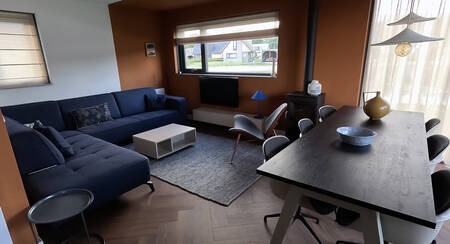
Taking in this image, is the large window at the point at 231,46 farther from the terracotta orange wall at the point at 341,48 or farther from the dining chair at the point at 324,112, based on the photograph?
the dining chair at the point at 324,112

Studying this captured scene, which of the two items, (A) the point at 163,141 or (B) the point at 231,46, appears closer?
(A) the point at 163,141

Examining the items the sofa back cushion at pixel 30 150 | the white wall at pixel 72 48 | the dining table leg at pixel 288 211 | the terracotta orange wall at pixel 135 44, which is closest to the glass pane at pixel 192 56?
the terracotta orange wall at pixel 135 44

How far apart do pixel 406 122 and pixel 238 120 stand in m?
1.99

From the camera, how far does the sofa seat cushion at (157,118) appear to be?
4.08 metres

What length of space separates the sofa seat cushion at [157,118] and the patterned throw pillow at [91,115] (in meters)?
0.46

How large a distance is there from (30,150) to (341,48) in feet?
12.6

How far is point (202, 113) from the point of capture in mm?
4945

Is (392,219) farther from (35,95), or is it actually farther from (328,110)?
(35,95)

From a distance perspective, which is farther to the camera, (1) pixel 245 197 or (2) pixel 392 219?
(1) pixel 245 197

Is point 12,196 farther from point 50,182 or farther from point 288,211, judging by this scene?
point 288,211

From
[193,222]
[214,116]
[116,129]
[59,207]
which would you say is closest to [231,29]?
[214,116]

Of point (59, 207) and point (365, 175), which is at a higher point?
point (365, 175)

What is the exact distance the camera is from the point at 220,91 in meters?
4.70

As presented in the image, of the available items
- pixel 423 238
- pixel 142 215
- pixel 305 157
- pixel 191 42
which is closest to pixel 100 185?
pixel 142 215
